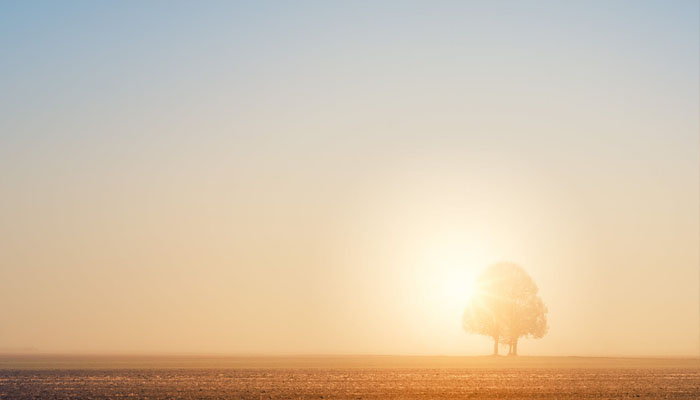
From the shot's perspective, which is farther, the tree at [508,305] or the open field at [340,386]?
the tree at [508,305]

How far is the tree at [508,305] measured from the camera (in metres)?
132

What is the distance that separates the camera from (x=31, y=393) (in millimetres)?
49406

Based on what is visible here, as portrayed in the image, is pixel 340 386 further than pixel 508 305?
No

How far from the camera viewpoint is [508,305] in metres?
132

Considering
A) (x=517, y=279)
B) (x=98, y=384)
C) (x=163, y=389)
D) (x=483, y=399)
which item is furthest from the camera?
(x=517, y=279)

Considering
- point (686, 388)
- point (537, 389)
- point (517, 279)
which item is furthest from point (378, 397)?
point (517, 279)

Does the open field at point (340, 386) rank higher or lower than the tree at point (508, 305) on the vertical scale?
lower

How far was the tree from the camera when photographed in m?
132

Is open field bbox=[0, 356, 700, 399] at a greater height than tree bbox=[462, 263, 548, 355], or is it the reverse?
tree bbox=[462, 263, 548, 355]

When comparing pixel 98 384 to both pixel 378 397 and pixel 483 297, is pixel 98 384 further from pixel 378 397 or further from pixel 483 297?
pixel 483 297

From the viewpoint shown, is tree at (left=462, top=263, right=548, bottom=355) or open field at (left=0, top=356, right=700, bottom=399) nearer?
open field at (left=0, top=356, right=700, bottom=399)

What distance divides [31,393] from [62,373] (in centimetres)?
2312

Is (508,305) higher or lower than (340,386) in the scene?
higher

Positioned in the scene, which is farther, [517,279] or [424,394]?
[517,279]
